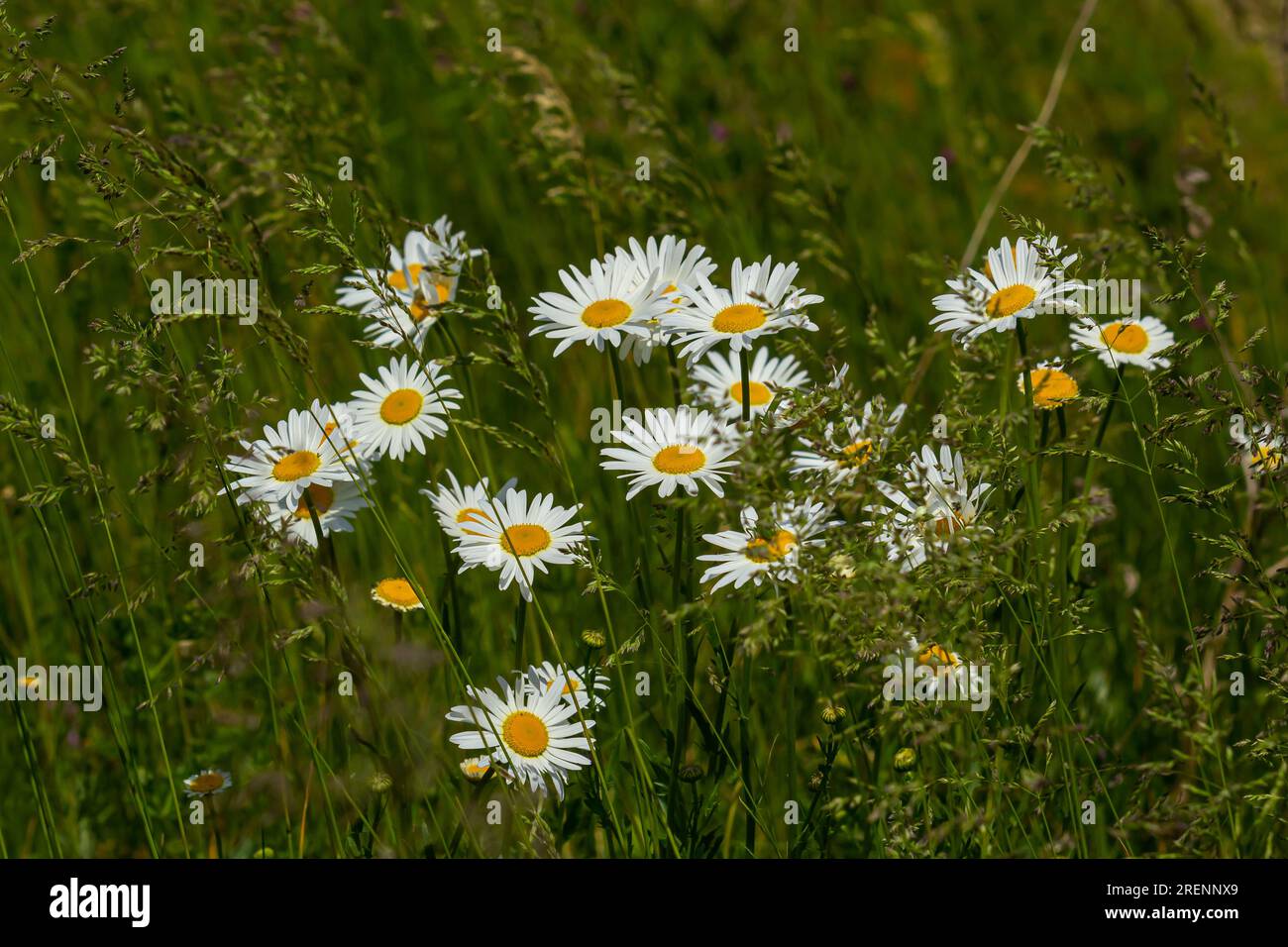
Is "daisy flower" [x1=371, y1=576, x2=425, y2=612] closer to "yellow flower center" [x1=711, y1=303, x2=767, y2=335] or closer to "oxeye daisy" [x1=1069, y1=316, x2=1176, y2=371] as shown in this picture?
"yellow flower center" [x1=711, y1=303, x2=767, y2=335]

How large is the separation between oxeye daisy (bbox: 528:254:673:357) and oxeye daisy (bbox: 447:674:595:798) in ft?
1.84

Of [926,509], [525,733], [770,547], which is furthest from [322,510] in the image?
[926,509]

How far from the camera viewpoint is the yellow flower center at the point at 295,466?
2.02 metres

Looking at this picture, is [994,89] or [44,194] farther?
[994,89]

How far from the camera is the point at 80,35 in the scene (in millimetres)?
4438

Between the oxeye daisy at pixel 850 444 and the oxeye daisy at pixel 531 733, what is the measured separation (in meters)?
0.53

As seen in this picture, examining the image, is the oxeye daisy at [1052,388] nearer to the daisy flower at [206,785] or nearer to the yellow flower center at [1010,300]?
the yellow flower center at [1010,300]

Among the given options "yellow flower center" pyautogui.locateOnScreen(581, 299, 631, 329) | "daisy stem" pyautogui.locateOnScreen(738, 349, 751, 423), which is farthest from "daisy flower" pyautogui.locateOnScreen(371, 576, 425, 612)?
"daisy stem" pyautogui.locateOnScreen(738, 349, 751, 423)

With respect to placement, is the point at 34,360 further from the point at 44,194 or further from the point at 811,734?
the point at 811,734

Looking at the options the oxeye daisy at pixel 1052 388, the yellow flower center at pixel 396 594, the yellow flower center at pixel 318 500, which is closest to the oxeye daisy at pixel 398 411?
the yellow flower center at pixel 318 500

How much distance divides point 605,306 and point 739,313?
253mm

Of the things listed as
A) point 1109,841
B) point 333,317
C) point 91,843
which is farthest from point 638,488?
point 333,317

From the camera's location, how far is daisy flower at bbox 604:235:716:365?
6.67ft

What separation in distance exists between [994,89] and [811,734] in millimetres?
3164
